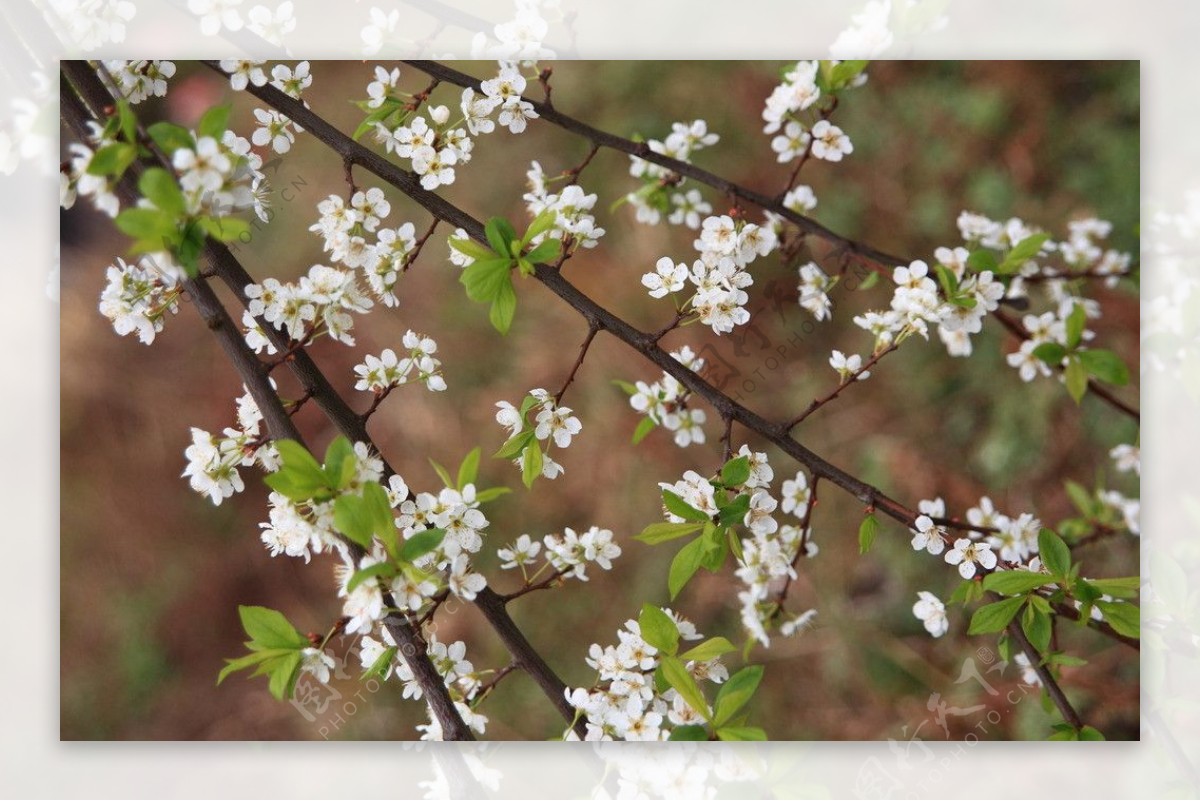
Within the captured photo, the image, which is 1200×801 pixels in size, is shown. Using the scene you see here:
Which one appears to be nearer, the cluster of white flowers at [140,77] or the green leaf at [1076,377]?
the cluster of white flowers at [140,77]

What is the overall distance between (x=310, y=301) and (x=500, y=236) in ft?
0.76

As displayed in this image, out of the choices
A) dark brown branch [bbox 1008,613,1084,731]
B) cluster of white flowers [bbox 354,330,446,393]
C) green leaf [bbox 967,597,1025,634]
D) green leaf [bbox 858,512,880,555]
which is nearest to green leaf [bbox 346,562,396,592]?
cluster of white flowers [bbox 354,330,446,393]

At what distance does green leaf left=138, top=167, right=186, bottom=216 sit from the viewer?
86 centimetres

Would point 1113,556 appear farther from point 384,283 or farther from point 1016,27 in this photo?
point 384,283

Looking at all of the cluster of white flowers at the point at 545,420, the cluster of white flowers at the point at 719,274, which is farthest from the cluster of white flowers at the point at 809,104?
the cluster of white flowers at the point at 545,420

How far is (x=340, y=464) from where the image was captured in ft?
3.04

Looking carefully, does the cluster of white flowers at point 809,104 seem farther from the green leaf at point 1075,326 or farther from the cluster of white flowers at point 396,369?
A: the cluster of white flowers at point 396,369

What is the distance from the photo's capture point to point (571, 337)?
195 centimetres

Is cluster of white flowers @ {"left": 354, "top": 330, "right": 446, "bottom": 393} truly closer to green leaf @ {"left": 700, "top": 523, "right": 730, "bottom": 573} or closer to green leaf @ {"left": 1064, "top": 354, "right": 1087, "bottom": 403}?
green leaf @ {"left": 700, "top": 523, "right": 730, "bottom": 573}

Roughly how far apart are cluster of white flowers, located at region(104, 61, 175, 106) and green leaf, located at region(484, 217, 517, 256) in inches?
19.3

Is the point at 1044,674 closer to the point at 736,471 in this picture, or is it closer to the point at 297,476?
the point at 736,471

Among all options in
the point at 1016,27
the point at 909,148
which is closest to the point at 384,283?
the point at 1016,27

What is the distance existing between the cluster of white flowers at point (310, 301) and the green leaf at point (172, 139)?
0.19 meters

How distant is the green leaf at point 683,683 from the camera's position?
1.09 meters
